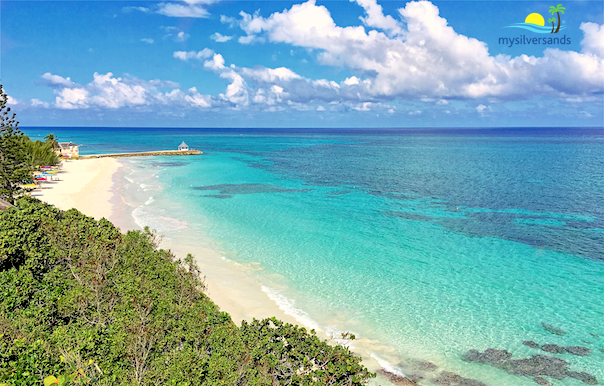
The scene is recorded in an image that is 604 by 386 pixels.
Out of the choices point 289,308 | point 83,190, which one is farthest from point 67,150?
point 289,308

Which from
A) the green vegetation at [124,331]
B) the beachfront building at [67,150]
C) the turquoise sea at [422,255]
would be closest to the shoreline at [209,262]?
the turquoise sea at [422,255]

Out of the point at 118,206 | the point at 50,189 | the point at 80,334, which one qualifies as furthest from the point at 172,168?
the point at 80,334

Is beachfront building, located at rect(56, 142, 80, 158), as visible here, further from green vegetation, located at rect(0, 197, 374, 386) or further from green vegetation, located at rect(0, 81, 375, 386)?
green vegetation, located at rect(0, 197, 374, 386)

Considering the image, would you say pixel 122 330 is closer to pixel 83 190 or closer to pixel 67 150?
pixel 83 190

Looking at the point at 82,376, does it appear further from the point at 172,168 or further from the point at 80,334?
the point at 172,168

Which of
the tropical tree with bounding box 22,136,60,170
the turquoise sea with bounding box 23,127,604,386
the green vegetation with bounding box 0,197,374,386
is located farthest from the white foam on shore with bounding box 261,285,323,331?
the tropical tree with bounding box 22,136,60,170

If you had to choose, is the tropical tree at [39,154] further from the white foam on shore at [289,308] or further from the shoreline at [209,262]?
the white foam on shore at [289,308]

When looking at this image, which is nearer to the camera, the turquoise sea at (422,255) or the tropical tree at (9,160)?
the turquoise sea at (422,255)
